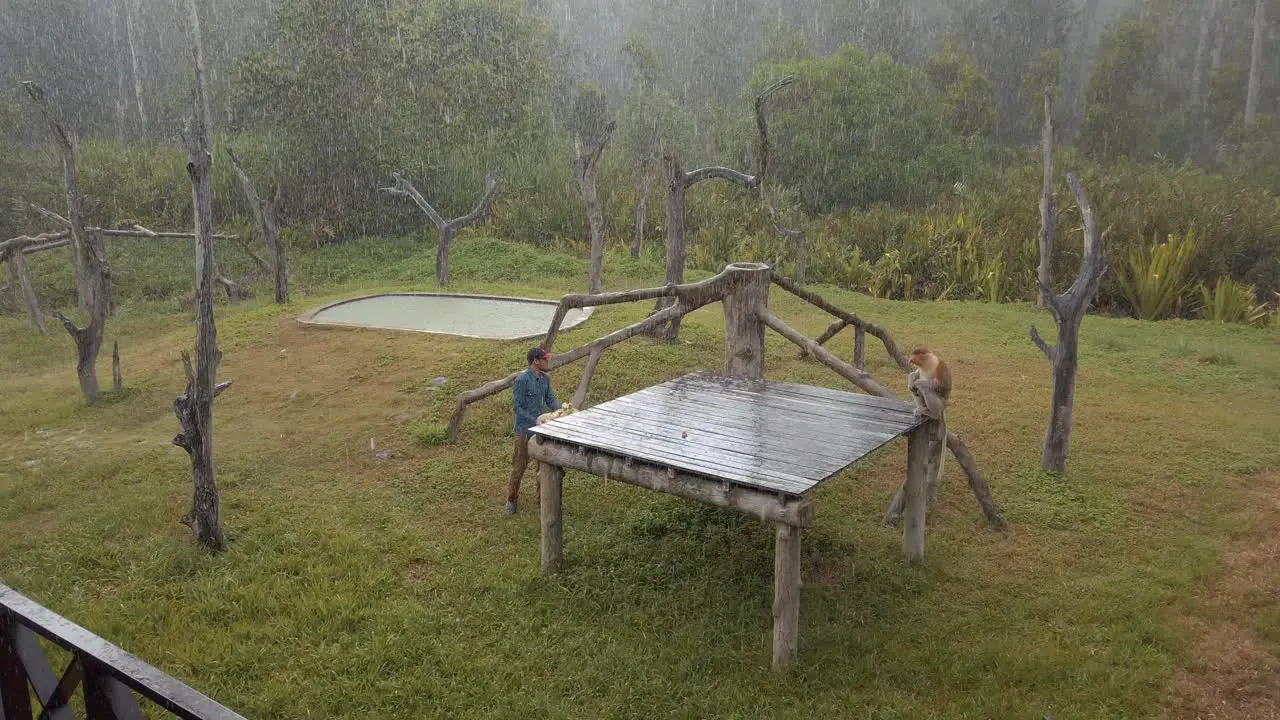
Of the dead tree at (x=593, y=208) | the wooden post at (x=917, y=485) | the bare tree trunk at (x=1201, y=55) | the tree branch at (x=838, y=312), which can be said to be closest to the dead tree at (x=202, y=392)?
the tree branch at (x=838, y=312)

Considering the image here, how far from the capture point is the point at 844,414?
5.94 meters

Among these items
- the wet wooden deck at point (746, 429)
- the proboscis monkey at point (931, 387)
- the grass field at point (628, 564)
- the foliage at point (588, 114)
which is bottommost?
the grass field at point (628, 564)

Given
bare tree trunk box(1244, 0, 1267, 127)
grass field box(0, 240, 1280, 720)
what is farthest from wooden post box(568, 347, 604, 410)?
bare tree trunk box(1244, 0, 1267, 127)

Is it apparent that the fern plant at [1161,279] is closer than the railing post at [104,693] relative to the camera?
No

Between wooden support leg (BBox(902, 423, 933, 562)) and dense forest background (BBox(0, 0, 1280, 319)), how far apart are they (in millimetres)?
6535

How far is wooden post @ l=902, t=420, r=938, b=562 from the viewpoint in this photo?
5.87m

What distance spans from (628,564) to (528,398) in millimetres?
1621

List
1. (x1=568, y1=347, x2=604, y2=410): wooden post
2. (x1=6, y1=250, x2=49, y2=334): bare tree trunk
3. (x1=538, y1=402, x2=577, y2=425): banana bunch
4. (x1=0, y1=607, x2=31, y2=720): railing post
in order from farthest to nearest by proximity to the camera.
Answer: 1. (x1=6, y1=250, x2=49, y2=334): bare tree trunk
2. (x1=568, y1=347, x2=604, y2=410): wooden post
3. (x1=538, y1=402, x2=577, y2=425): banana bunch
4. (x1=0, y1=607, x2=31, y2=720): railing post

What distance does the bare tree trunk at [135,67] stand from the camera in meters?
29.5

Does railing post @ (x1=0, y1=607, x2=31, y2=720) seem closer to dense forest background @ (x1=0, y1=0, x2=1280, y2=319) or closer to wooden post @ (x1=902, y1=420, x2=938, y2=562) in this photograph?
wooden post @ (x1=902, y1=420, x2=938, y2=562)

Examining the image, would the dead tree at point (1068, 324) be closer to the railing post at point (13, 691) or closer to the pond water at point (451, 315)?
the pond water at point (451, 315)

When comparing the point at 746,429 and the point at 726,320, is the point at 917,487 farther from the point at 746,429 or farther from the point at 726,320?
the point at 726,320

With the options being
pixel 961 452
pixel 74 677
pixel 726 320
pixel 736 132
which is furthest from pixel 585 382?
pixel 736 132

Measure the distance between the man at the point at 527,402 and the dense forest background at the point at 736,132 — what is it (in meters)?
5.40
